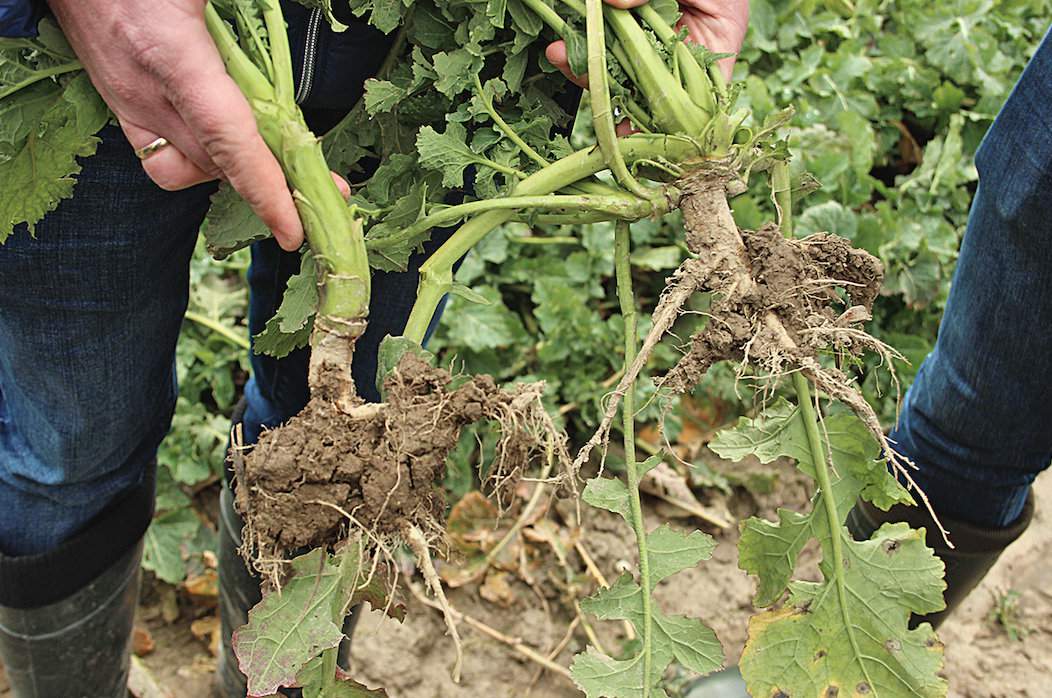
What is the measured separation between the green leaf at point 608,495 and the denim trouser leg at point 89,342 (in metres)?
0.62

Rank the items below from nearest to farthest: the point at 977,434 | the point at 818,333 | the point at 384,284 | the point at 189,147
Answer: the point at 189,147 < the point at 818,333 < the point at 384,284 < the point at 977,434

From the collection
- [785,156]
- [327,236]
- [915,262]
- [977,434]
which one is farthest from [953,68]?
[327,236]

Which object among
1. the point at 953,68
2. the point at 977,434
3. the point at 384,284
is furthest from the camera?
the point at 953,68

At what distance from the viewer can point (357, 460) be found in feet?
3.42

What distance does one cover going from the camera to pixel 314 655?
1.03m

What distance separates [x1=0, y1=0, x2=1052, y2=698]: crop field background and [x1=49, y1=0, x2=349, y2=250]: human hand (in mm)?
1314

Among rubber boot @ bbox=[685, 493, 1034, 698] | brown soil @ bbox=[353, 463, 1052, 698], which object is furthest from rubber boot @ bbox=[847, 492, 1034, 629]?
brown soil @ bbox=[353, 463, 1052, 698]

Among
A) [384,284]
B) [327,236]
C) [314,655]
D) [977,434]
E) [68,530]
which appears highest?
[327,236]

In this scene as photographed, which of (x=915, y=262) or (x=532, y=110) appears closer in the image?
(x=532, y=110)

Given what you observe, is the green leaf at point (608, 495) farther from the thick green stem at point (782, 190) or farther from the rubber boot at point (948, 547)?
the rubber boot at point (948, 547)

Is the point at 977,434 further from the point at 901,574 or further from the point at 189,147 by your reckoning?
the point at 189,147

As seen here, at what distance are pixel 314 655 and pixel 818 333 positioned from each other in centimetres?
67

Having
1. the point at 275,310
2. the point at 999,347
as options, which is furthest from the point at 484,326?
the point at 999,347

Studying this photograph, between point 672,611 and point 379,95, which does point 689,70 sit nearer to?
point 379,95
